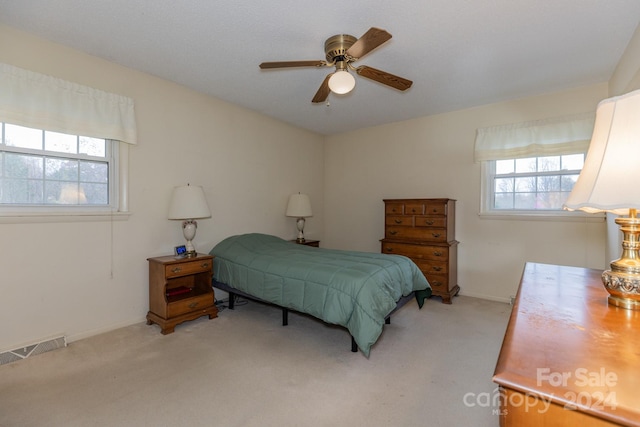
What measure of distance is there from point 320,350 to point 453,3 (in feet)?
8.87

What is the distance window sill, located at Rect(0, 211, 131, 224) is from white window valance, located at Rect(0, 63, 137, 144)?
0.69 m

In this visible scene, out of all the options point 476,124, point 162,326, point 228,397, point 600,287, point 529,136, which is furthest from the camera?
point 476,124

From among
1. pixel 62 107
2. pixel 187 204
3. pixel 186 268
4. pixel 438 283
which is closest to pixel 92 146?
pixel 62 107

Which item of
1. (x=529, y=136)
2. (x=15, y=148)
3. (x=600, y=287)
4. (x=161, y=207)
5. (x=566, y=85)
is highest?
(x=566, y=85)

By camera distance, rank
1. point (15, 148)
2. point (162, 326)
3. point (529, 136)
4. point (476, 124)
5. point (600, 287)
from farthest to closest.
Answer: point (476, 124), point (529, 136), point (162, 326), point (15, 148), point (600, 287)

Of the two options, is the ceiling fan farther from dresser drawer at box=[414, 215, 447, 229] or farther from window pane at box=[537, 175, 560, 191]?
window pane at box=[537, 175, 560, 191]

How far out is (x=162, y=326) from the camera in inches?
106

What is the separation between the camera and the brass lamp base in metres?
1.00

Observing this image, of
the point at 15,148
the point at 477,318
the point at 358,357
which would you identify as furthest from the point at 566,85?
the point at 15,148

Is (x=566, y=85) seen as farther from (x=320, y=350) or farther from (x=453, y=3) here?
(x=320, y=350)

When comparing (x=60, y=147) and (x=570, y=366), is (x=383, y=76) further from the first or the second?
(x=60, y=147)

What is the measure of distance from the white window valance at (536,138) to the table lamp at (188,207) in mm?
3380

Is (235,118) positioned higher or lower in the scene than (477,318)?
higher

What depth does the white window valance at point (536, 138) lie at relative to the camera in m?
3.09
